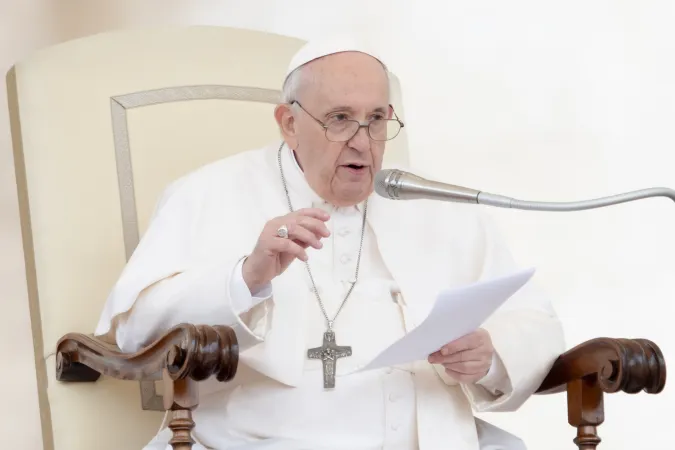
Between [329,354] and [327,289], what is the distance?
0.26 metres

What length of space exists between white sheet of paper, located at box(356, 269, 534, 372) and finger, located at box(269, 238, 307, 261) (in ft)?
1.01

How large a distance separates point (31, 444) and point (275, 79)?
70.3 inches

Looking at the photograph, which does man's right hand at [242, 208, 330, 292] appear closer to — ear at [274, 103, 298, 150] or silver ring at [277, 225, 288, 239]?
silver ring at [277, 225, 288, 239]

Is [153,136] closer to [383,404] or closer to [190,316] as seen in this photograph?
[190,316]

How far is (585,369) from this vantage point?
117 inches

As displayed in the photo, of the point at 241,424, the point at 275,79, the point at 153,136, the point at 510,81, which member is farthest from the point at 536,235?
the point at 241,424

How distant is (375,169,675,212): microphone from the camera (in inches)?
94.4

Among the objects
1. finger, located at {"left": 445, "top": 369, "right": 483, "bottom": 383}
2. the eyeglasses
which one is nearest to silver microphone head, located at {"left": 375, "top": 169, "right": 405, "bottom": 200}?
finger, located at {"left": 445, "top": 369, "right": 483, "bottom": 383}

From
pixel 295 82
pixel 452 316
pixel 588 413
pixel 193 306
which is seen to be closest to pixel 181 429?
pixel 193 306

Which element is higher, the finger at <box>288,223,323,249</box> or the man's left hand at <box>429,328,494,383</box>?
the finger at <box>288,223,323,249</box>

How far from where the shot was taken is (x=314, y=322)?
3316 mm

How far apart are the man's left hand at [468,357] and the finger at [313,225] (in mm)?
406

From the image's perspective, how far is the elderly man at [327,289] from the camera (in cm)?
307

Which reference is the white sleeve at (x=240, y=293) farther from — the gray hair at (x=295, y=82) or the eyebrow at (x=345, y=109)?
the gray hair at (x=295, y=82)
